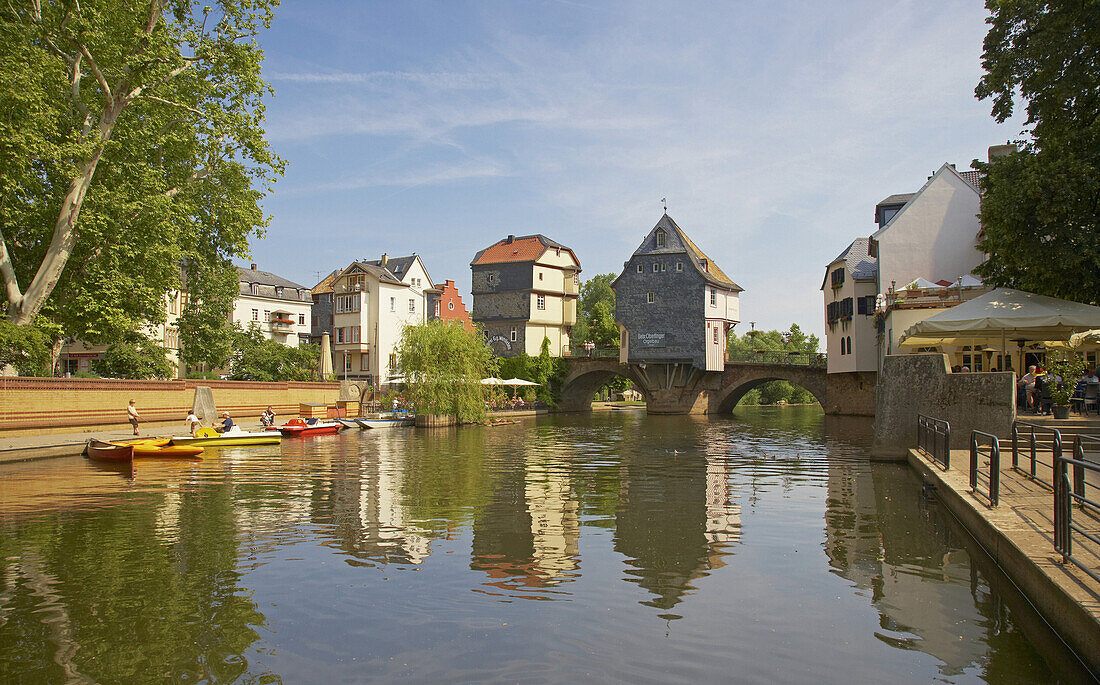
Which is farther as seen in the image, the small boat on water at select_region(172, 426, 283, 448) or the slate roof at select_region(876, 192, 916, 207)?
the slate roof at select_region(876, 192, 916, 207)

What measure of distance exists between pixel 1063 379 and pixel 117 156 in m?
29.5

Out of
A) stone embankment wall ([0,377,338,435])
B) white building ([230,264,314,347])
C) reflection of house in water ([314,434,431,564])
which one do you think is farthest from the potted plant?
white building ([230,264,314,347])

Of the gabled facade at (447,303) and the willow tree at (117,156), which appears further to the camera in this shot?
the gabled facade at (447,303)

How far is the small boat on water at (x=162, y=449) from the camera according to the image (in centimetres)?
2338

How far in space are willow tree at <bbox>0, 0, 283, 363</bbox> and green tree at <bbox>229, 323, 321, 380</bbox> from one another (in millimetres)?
18913

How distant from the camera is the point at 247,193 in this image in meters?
30.1

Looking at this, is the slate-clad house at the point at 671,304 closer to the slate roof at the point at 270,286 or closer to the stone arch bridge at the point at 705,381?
the stone arch bridge at the point at 705,381

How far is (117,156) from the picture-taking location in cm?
2819

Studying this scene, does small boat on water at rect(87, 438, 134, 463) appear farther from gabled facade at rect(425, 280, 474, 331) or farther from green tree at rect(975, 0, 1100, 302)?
gabled facade at rect(425, 280, 474, 331)

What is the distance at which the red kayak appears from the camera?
1310 inches

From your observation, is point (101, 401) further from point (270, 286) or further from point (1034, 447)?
point (270, 286)

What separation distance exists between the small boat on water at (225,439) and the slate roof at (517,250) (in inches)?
1755

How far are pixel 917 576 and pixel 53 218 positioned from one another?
2745 cm

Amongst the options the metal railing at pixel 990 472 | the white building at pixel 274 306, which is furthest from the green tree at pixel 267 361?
the metal railing at pixel 990 472
